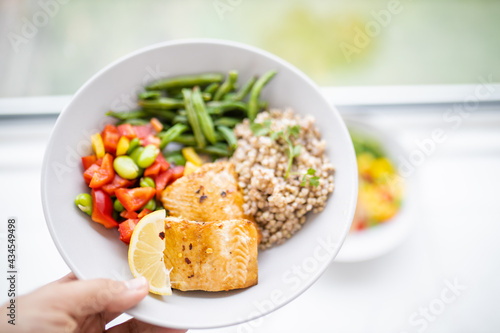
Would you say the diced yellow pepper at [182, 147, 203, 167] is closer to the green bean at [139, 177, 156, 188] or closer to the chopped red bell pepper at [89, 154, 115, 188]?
the green bean at [139, 177, 156, 188]

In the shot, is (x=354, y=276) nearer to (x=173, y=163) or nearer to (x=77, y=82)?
(x=173, y=163)

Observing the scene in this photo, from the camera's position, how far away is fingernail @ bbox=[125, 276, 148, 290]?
5.87 ft

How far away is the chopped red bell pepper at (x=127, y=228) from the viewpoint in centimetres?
201

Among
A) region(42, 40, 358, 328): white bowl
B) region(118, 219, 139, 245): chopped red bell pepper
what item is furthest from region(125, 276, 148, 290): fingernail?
region(118, 219, 139, 245): chopped red bell pepper

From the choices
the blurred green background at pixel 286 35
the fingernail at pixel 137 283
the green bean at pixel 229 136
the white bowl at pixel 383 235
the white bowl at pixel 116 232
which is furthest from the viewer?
the blurred green background at pixel 286 35

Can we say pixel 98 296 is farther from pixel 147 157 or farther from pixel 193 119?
pixel 193 119

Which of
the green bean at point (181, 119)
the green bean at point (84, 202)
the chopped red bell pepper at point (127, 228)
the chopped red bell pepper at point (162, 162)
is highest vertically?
the green bean at point (181, 119)

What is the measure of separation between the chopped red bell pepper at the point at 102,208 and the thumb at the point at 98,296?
1.26 feet

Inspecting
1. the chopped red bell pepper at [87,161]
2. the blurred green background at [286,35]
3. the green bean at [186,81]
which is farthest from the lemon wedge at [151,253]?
the blurred green background at [286,35]

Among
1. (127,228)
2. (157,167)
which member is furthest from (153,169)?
(127,228)

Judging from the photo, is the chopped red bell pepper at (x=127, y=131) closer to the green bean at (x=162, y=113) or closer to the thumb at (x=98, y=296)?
the green bean at (x=162, y=113)

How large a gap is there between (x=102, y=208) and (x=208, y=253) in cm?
63

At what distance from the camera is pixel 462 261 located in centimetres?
275

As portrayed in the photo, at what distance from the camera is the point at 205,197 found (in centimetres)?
210
